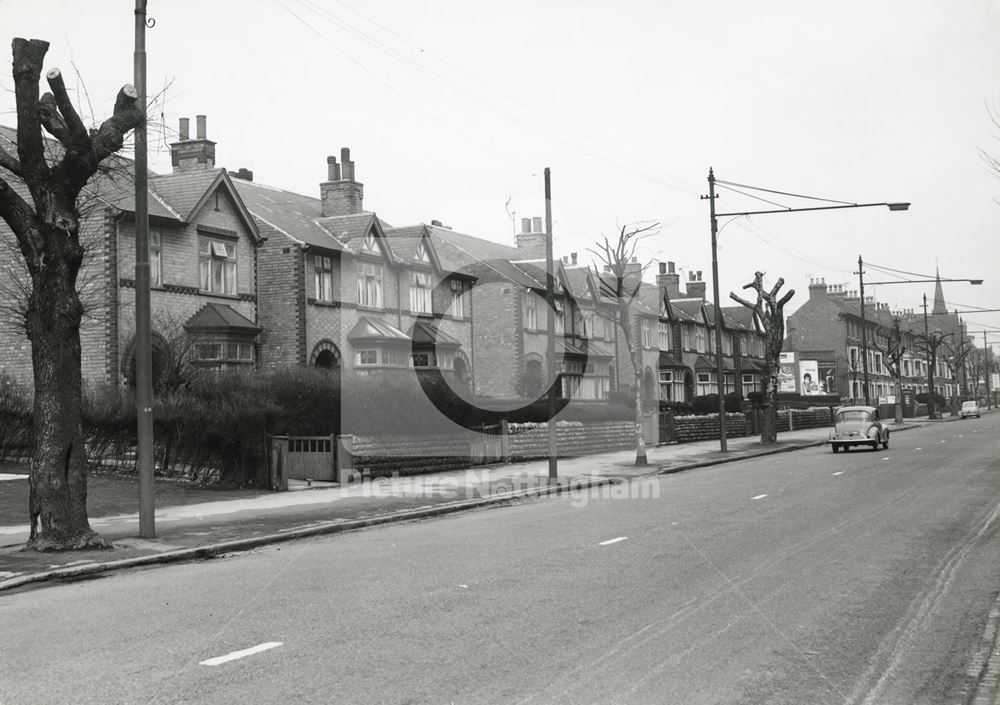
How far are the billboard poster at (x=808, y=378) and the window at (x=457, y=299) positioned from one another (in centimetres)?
4696

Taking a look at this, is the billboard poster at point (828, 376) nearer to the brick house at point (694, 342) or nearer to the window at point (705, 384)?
the brick house at point (694, 342)

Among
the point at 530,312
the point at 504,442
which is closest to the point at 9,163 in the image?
the point at 504,442

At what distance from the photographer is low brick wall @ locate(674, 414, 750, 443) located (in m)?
44.5

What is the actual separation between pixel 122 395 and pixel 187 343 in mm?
7489

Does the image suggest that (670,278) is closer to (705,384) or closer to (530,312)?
(705,384)

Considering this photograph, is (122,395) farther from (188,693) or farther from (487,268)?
(487,268)

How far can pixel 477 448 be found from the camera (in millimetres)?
29672

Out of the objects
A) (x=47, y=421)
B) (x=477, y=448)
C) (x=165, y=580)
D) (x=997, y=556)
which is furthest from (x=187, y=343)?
Result: (x=997, y=556)

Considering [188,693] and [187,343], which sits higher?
[187,343]

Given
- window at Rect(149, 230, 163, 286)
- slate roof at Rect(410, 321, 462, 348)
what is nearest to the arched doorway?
slate roof at Rect(410, 321, 462, 348)

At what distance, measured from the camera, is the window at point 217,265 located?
113ft

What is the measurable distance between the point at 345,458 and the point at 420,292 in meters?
20.6

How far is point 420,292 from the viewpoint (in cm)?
4391

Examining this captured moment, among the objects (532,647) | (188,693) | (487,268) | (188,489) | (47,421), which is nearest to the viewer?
(188,693)
